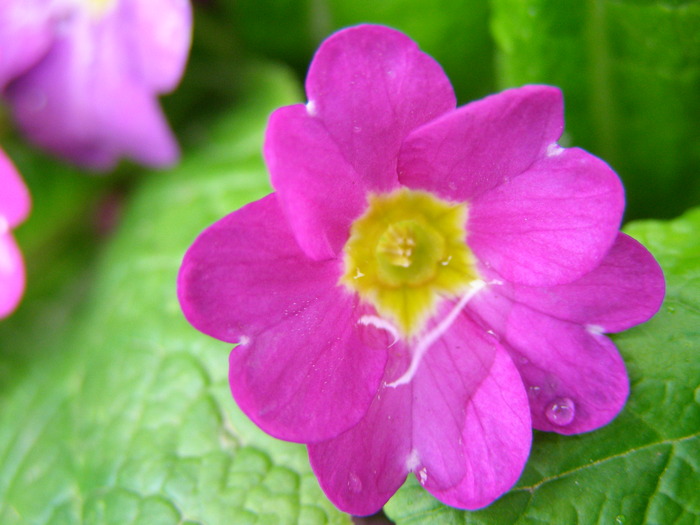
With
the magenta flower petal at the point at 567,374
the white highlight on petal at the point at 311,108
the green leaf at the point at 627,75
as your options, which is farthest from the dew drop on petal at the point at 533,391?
the green leaf at the point at 627,75

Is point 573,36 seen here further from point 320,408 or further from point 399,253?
point 320,408

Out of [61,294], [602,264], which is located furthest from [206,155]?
[602,264]

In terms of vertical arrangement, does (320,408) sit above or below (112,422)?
above

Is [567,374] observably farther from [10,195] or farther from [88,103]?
[88,103]

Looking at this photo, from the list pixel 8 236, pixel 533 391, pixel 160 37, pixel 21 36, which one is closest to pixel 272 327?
A: pixel 533 391

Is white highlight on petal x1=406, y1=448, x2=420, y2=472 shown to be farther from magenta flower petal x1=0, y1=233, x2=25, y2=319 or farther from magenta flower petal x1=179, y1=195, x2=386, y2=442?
magenta flower petal x1=0, y1=233, x2=25, y2=319

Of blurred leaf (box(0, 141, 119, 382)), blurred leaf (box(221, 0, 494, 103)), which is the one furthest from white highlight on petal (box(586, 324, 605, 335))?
blurred leaf (box(0, 141, 119, 382))

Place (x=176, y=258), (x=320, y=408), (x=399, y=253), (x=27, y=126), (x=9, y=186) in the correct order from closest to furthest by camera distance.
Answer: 1. (x=320, y=408)
2. (x=399, y=253)
3. (x=9, y=186)
4. (x=176, y=258)
5. (x=27, y=126)
